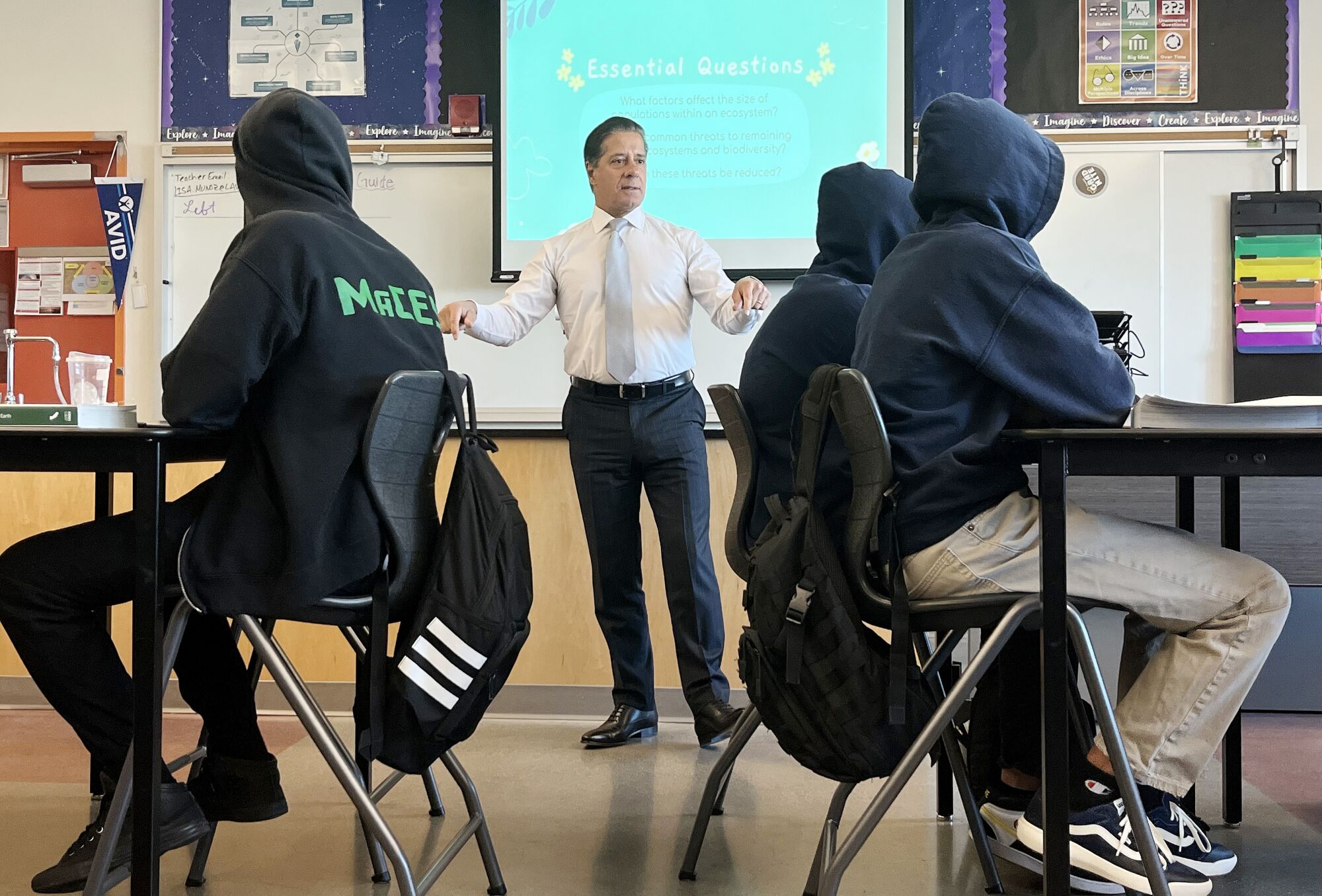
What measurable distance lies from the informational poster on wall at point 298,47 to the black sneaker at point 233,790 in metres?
2.56

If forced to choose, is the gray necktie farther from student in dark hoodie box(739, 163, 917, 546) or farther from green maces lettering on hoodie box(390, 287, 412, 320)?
green maces lettering on hoodie box(390, 287, 412, 320)

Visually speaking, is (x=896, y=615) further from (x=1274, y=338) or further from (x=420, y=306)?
(x=1274, y=338)

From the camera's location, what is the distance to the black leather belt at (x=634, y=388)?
3072 mm

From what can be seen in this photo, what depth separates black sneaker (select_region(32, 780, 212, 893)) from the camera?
5.51 feet

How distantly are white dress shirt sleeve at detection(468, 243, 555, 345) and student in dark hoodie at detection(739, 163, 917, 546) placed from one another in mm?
1094

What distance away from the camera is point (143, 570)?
1.56 meters

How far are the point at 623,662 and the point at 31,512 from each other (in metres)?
2.11

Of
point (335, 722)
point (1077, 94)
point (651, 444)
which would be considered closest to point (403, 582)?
point (651, 444)

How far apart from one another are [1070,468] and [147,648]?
50.2 inches

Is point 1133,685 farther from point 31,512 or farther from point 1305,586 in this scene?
point 31,512

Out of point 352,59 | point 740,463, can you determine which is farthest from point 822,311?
point 352,59

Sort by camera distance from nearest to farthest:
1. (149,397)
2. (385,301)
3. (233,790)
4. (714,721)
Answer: (385,301) < (233,790) < (714,721) < (149,397)

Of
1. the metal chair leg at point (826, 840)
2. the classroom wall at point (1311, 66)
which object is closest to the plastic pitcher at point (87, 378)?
the metal chair leg at point (826, 840)

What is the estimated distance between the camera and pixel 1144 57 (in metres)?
3.65
